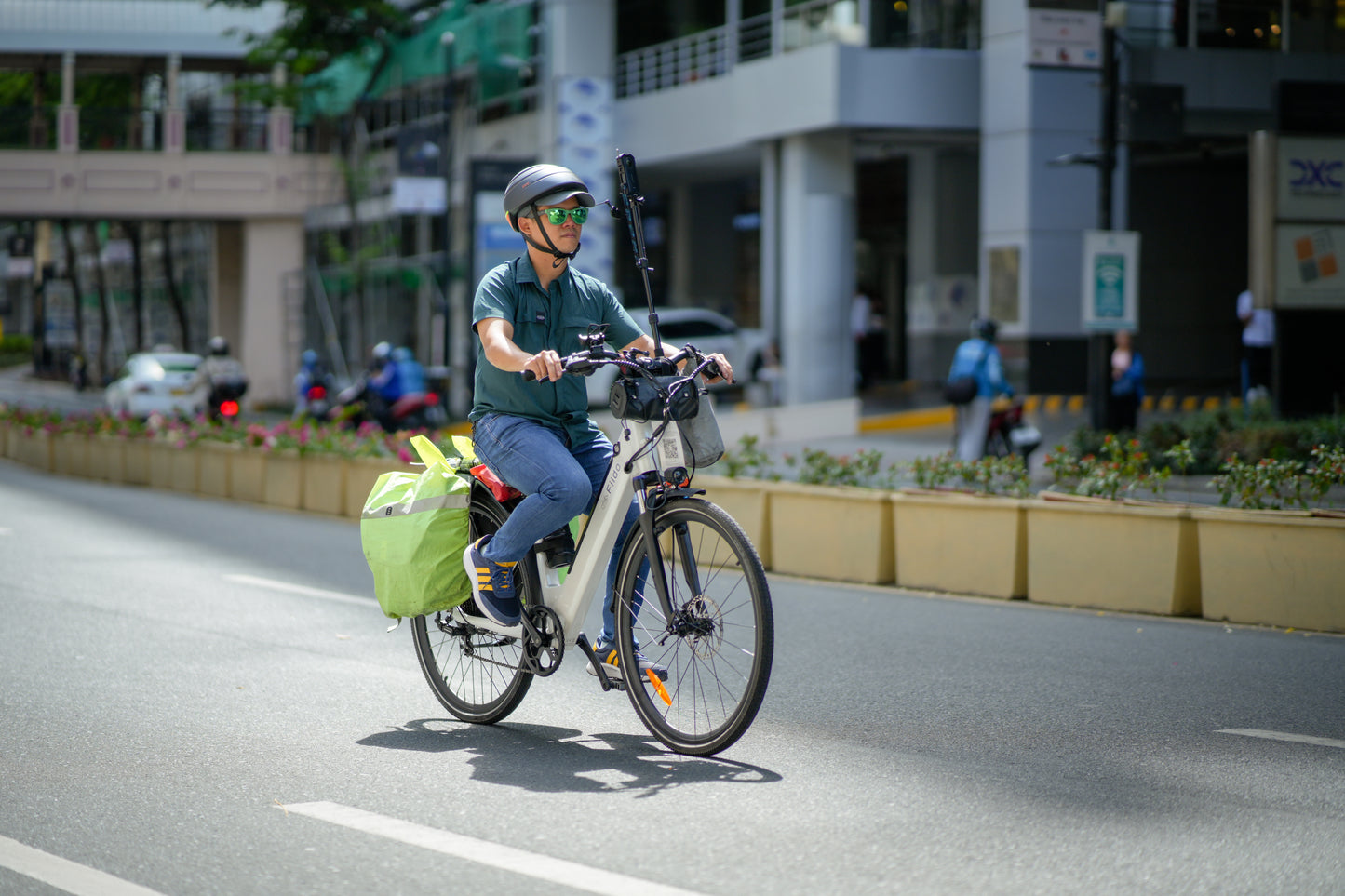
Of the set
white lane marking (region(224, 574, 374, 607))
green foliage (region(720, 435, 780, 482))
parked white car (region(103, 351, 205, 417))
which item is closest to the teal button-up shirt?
white lane marking (region(224, 574, 374, 607))

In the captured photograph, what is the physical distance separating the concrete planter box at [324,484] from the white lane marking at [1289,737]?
35.1 ft

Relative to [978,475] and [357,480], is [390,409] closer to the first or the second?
[357,480]

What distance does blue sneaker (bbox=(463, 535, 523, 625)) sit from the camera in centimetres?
584

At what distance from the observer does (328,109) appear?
41.4 metres

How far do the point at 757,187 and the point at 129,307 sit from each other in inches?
1418

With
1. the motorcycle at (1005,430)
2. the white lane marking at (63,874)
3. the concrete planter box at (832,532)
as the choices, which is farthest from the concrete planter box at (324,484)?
the white lane marking at (63,874)

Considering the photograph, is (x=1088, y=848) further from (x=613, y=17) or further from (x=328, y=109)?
(x=328, y=109)

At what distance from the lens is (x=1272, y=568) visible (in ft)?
28.9

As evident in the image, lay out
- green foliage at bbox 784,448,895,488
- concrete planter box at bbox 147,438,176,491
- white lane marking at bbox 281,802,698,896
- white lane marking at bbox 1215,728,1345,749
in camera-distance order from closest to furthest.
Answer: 1. white lane marking at bbox 281,802,698,896
2. white lane marking at bbox 1215,728,1345,749
3. green foliage at bbox 784,448,895,488
4. concrete planter box at bbox 147,438,176,491

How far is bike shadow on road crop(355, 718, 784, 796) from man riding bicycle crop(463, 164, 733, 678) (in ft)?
1.02

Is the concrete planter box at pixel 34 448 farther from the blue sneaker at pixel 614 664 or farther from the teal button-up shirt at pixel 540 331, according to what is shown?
the blue sneaker at pixel 614 664

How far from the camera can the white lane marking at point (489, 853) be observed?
13.6 ft

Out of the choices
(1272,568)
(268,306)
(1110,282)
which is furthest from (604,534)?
(268,306)

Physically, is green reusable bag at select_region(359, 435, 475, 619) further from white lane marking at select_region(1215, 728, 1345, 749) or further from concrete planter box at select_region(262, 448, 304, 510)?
concrete planter box at select_region(262, 448, 304, 510)
